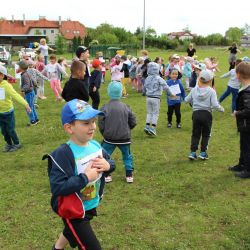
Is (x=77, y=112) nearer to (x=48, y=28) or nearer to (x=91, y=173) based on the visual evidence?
(x=91, y=173)

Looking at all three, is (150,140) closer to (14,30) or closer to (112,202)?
(112,202)

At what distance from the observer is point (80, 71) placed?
7289 millimetres

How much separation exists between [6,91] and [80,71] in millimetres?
1552

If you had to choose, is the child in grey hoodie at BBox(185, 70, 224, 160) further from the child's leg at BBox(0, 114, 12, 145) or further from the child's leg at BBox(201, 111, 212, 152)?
the child's leg at BBox(0, 114, 12, 145)

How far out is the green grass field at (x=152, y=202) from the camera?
4359 millimetres

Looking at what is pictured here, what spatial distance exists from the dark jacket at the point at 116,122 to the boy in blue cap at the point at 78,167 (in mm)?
2426

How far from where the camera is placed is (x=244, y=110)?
5.88 metres

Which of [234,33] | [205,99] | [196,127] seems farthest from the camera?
[234,33]

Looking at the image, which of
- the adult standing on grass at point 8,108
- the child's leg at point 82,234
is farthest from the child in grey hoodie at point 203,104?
the child's leg at point 82,234

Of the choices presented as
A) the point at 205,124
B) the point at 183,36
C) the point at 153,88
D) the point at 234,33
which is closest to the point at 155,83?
the point at 153,88

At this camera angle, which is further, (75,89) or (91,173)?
(75,89)

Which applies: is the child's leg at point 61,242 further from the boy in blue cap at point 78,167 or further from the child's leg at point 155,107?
the child's leg at point 155,107

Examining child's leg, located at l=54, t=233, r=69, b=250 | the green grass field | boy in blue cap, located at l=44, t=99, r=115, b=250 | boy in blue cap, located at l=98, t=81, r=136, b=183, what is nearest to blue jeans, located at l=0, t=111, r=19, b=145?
the green grass field

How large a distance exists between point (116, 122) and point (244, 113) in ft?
6.91
